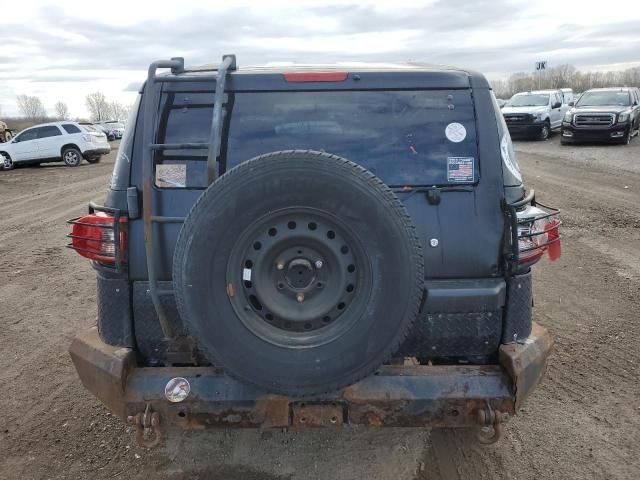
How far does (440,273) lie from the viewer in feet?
8.82

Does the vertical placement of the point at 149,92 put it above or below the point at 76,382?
above

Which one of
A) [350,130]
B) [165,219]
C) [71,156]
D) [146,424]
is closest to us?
[146,424]

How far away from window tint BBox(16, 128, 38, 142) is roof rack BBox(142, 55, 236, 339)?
2340cm

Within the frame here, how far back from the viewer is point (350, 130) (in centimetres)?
272

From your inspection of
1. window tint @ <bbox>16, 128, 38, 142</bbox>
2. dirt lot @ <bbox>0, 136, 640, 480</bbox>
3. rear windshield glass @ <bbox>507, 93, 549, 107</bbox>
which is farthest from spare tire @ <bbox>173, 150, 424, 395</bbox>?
rear windshield glass @ <bbox>507, 93, 549, 107</bbox>

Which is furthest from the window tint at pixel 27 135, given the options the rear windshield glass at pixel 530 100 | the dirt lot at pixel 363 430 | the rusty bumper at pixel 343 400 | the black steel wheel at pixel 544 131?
the rusty bumper at pixel 343 400

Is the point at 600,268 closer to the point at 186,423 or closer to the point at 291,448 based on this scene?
the point at 291,448

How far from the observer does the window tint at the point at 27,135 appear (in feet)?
75.5

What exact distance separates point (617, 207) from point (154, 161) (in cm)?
966

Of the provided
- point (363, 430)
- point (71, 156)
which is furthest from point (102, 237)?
point (71, 156)

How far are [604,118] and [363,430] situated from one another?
67.4ft

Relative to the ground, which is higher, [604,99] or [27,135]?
[604,99]

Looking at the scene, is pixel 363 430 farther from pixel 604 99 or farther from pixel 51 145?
pixel 51 145

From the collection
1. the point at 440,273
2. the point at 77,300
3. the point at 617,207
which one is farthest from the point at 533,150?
the point at 440,273
